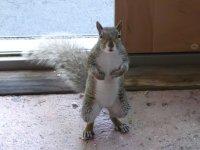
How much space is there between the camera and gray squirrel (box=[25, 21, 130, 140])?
4.72 ft

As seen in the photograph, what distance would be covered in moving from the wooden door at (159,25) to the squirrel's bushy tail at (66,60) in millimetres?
262

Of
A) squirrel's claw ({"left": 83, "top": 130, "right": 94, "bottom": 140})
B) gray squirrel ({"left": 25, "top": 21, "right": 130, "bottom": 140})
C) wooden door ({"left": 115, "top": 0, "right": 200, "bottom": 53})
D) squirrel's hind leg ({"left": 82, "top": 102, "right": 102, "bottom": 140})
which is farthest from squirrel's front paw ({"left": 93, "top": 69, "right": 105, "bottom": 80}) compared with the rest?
wooden door ({"left": 115, "top": 0, "right": 200, "bottom": 53})

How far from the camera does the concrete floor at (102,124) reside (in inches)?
60.7

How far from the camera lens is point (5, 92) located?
6.02ft

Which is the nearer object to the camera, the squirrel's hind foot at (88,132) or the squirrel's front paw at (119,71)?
the squirrel's front paw at (119,71)

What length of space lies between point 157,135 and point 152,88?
324 mm

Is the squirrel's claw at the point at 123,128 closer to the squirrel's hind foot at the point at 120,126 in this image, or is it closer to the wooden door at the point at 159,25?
the squirrel's hind foot at the point at 120,126

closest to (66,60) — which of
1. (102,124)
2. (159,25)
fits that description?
(102,124)

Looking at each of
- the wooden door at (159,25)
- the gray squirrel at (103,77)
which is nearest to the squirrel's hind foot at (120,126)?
the gray squirrel at (103,77)

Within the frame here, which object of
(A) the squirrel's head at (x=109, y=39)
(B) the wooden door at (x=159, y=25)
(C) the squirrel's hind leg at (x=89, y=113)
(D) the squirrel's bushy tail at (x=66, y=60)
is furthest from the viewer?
(B) the wooden door at (x=159, y=25)

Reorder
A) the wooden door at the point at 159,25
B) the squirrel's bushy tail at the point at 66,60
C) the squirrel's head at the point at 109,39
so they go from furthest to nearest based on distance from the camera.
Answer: the wooden door at the point at 159,25 → the squirrel's bushy tail at the point at 66,60 → the squirrel's head at the point at 109,39

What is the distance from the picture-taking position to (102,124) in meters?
1.66

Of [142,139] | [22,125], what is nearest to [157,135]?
[142,139]

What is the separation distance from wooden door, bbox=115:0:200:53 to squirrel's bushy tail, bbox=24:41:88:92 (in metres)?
0.26
